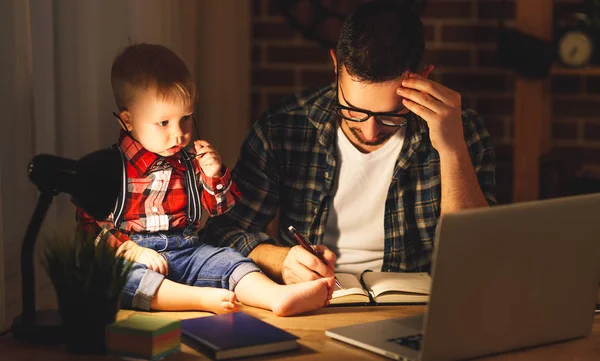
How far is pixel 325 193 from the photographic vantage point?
2033 mm

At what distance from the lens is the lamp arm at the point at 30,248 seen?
1.36m

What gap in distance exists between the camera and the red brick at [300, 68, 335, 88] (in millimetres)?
3225

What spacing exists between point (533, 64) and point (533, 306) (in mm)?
1696

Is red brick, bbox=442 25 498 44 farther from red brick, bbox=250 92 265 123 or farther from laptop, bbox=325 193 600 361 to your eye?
laptop, bbox=325 193 600 361

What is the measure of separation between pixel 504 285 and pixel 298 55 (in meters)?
2.07

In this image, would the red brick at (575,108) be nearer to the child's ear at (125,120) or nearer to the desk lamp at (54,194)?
the child's ear at (125,120)

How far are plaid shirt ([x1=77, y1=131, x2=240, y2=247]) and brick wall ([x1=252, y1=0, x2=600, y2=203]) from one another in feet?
5.36

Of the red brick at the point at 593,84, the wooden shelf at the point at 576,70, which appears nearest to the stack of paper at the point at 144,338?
the wooden shelf at the point at 576,70

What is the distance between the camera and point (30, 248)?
4.46 feet

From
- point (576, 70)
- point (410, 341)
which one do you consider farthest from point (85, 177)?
point (576, 70)

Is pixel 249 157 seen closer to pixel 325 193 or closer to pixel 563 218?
pixel 325 193

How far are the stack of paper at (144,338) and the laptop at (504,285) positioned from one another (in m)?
0.25

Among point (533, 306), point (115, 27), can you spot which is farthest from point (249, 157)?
point (533, 306)

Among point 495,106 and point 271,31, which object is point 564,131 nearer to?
point 495,106
